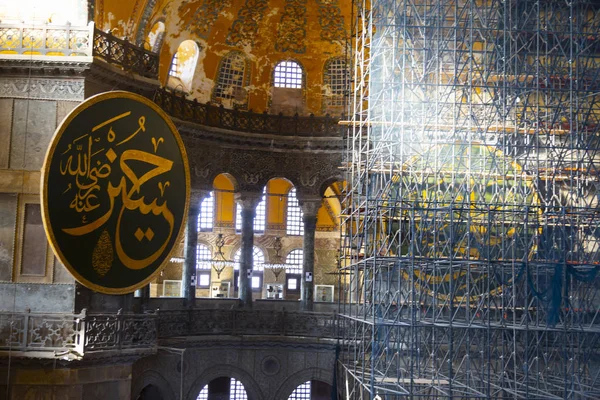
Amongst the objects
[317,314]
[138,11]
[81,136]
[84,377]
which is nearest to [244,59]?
[138,11]

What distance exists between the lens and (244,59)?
21.4 m

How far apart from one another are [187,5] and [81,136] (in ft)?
21.5

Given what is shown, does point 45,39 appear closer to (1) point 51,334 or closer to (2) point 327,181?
(1) point 51,334

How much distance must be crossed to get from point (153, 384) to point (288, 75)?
29.0ft

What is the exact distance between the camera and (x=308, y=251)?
2152cm

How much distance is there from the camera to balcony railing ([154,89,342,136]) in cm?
2034

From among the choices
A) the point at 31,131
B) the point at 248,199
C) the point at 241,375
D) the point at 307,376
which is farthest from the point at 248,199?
the point at 31,131

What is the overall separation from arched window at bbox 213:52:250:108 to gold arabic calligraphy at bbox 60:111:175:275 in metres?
6.01

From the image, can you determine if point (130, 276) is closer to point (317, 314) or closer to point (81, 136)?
point (81, 136)

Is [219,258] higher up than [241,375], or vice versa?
[219,258]

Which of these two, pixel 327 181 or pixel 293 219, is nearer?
pixel 327 181

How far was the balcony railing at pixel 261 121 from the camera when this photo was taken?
20.3 meters

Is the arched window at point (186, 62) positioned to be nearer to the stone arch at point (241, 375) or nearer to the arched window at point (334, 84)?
the arched window at point (334, 84)

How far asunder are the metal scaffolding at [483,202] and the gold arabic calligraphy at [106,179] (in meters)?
4.19
